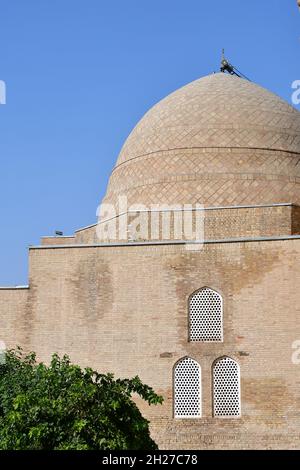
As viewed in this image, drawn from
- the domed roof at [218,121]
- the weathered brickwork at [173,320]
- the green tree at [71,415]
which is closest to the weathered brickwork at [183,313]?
the weathered brickwork at [173,320]

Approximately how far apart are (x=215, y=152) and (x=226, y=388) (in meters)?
4.84

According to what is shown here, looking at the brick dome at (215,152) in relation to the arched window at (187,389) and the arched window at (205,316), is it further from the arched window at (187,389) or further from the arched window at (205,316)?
the arched window at (187,389)

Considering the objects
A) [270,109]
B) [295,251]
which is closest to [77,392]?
[295,251]

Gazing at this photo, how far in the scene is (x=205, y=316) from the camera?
1091 centimetres

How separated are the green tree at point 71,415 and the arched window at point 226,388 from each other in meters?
3.22

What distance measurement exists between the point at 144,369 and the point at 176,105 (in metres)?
6.28

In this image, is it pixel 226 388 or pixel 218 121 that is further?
pixel 218 121

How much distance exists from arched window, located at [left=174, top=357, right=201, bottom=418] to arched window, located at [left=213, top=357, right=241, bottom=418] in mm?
251

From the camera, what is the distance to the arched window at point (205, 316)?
10867 millimetres

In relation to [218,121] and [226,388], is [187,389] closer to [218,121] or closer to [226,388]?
[226,388]

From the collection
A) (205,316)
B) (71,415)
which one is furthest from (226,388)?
(71,415)

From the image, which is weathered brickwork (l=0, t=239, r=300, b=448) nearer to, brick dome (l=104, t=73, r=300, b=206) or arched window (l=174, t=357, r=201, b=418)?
arched window (l=174, t=357, r=201, b=418)

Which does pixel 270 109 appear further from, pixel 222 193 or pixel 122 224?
pixel 122 224

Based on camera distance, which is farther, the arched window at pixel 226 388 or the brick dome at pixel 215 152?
the brick dome at pixel 215 152
